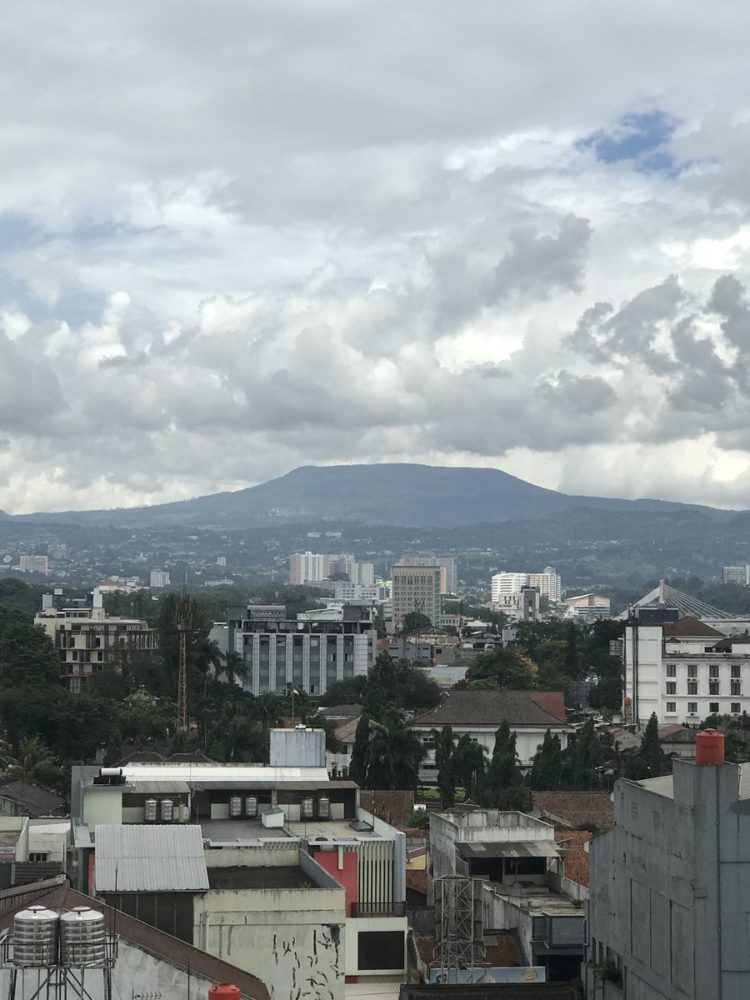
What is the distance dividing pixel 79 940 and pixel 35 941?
0.48m

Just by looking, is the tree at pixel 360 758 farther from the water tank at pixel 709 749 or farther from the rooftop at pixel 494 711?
the water tank at pixel 709 749

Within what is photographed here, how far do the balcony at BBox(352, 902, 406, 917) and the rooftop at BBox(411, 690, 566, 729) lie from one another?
2274 inches

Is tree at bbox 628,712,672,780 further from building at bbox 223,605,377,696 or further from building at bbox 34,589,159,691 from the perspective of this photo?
building at bbox 223,605,377,696

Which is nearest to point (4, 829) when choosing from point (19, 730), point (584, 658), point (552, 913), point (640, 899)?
point (552, 913)

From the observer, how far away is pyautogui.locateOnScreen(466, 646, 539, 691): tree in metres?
121

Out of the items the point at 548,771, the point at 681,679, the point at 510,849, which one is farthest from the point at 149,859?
the point at 681,679

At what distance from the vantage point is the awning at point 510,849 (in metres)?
39.3

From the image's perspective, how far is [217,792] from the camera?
123 ft

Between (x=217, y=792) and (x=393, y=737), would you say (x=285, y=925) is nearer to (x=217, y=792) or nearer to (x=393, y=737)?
(x=217, y=792)

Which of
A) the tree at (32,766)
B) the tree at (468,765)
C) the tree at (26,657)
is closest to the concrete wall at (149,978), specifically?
the tree at (32,766)

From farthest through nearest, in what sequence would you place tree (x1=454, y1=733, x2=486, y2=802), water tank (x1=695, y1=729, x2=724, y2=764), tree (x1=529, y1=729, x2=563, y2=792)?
1. tree (x1=454, y1=733, x2=486, y2=802)
2. tree (x1=529, y1=729, x2=563, y2=792)
3. water tank (x1=695, y1=729, x2=724, y2=764)

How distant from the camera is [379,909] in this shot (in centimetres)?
3167

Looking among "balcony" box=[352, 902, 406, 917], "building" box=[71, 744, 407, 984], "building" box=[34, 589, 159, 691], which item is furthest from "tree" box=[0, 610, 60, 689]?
"balcony" box=[352, 902, 406, 917]

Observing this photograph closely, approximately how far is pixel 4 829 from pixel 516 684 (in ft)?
281
